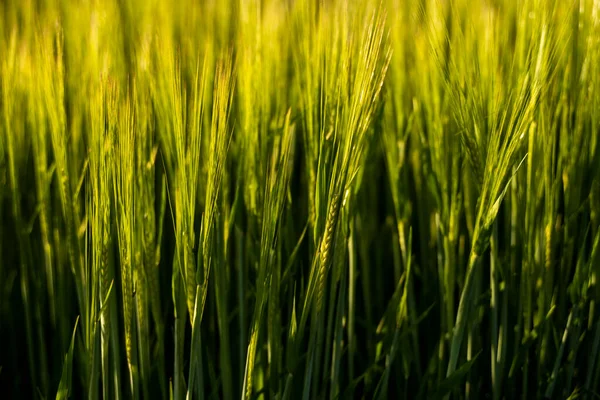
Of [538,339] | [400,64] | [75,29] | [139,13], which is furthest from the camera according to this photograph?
[139,13]

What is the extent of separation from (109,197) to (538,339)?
60 centimetres

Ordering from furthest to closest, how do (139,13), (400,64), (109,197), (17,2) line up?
(17,2), (139,13), (400,64), (109,197)

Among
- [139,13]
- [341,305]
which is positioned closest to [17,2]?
[139,13]

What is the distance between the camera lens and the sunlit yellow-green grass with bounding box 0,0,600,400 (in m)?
0.71

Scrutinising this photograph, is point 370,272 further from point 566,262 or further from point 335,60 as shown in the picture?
point 335,60

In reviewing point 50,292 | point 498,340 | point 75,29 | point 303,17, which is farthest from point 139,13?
point 498,340

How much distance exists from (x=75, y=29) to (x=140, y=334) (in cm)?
67

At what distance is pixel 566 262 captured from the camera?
95cm

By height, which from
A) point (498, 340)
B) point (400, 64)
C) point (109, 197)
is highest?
point (400, 64)

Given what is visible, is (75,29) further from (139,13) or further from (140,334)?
(140,334)

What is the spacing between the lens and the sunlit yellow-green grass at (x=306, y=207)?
2.33ft

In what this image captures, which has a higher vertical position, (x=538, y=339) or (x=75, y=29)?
(x=75, y=29)

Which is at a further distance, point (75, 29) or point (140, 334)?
point (75, 29)

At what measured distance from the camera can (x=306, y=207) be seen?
1030 millimetres
